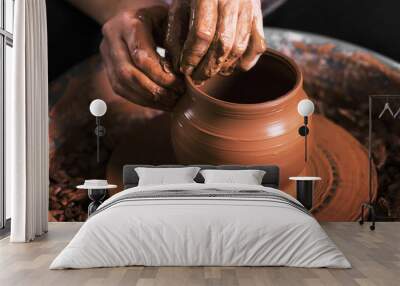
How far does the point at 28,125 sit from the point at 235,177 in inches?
87.6

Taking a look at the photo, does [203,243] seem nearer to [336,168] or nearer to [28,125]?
[28,125]

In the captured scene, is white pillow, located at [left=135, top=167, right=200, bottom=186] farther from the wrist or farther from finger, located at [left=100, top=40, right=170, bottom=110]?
the wrist

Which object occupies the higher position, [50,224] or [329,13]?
[329,13]

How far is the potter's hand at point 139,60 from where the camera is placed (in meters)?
6.78

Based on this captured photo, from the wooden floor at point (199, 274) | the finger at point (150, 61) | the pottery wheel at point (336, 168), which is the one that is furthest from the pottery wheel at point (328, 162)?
the wooden floor at point (199, 274)

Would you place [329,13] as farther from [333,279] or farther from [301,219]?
[333,279]

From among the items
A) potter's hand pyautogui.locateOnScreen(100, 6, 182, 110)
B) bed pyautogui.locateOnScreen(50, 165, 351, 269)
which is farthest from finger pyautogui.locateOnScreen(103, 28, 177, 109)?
bed pyautogui.locateOnScreen(50, 165, 351, 269)

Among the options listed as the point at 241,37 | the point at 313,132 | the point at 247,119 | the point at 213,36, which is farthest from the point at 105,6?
the point at 313,132

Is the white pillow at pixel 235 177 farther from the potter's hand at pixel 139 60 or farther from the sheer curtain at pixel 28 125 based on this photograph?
the sheer curtain at pixel 28 125

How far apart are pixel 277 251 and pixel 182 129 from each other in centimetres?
278

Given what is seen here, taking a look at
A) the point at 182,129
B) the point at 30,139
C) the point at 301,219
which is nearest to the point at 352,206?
the point at 182,129

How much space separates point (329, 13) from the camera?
7.09 meters

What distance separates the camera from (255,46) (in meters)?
6.88

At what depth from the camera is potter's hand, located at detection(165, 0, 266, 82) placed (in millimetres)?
6531
